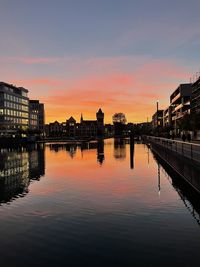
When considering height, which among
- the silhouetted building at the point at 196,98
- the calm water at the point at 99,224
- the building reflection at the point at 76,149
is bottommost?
the calm water at the point at 99,224

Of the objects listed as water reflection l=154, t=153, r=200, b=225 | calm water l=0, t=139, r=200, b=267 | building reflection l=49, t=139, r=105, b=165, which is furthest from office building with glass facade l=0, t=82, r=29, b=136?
water reflection l=154, t=153, r=200, b=225

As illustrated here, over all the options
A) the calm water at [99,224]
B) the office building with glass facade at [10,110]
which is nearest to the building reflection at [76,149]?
the calm water at [99,224]

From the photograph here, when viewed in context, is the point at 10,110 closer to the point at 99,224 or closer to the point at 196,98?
the point at 196,98

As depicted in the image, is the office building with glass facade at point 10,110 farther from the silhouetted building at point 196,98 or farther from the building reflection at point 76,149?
the silhouetted building at point 196,98

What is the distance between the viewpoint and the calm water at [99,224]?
13.2 metres

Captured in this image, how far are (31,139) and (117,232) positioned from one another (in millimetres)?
148098

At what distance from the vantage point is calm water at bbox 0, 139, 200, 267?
1321cm

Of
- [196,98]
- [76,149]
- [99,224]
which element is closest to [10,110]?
[76,149]

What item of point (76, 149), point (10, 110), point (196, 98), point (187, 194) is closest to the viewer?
point (187, 194)

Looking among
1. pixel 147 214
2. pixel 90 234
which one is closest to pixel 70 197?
Answer: pixel 147 214

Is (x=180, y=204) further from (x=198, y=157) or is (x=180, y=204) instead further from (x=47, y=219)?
(x=47, y=219)

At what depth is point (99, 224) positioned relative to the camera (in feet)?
58.3

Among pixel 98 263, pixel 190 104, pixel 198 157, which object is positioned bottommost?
pixel 98 263

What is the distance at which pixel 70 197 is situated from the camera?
82.9ft
